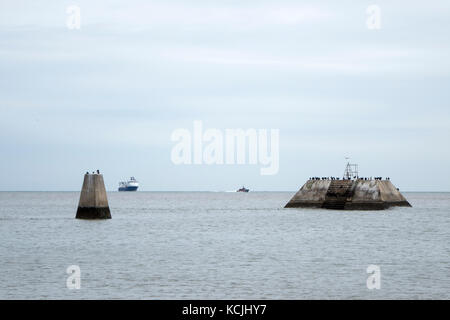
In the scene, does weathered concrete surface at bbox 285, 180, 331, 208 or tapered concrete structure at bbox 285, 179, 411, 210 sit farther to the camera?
weathered concrete surface at bbox 285, 180, 331, 208

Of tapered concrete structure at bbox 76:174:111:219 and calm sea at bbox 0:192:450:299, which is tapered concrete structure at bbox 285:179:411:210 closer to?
calm sea at bbox 0:192:450:299

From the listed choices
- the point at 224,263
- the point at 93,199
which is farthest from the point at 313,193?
the point at 224,263

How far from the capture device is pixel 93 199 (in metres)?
60.5

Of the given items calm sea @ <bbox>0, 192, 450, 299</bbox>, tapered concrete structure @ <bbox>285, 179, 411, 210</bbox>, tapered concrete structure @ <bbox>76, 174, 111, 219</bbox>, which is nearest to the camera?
calm sea @ <bbox>0, 192, 450, 299</bbox>

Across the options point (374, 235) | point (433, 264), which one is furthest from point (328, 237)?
point (433, 264)

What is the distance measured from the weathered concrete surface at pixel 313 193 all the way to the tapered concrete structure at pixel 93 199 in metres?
43.0

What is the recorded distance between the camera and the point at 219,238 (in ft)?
192

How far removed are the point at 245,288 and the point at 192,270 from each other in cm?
676

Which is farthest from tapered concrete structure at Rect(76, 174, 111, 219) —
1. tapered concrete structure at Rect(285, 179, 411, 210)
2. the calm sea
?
tapered concrete structure at Rect(285, 179, 411, 210)

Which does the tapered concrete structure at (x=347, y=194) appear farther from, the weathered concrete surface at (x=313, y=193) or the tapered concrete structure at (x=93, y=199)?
the tapered concrete structure at (x=93, y=199)

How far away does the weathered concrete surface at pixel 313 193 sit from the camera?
325ft

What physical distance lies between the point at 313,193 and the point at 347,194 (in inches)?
233

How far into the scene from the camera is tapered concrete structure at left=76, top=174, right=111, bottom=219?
58094mm

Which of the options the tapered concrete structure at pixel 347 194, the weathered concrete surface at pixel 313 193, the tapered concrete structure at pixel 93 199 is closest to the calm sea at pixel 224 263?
the tapered concrete structure at pixel 93 199
